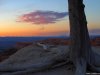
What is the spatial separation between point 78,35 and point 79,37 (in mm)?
88

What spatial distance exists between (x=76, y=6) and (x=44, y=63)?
234 centimetres

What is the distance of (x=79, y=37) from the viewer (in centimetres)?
1101

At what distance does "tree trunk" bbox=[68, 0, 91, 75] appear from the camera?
35.3 feet

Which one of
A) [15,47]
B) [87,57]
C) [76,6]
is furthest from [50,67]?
[15,47]

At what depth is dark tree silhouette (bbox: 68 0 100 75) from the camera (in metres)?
10.8

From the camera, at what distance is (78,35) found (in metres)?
11.0

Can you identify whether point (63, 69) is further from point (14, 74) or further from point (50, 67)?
point (14, 74)

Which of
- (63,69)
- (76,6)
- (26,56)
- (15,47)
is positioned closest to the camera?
(76,6)

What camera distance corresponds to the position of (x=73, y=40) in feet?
36.1

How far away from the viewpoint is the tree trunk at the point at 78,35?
10.8 metres

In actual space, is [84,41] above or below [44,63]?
above

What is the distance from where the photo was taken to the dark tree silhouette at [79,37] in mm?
10773

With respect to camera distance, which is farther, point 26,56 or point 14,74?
point 26,56

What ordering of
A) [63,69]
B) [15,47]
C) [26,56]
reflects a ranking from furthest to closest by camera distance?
[15,47] → [26,56] → [63,69]
